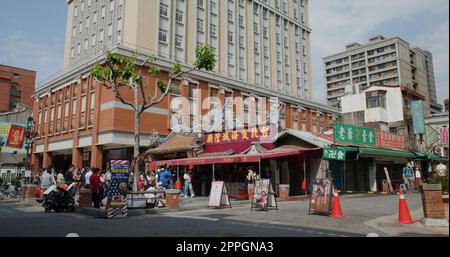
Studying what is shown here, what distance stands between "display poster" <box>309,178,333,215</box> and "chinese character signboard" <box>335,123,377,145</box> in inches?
368

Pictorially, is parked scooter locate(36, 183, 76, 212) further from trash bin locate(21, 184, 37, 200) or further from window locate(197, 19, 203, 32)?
window locate(197, 19, 203, 32)

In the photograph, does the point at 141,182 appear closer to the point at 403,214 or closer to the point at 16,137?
the point at 403,214

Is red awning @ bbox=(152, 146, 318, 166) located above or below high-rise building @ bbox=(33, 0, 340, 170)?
below

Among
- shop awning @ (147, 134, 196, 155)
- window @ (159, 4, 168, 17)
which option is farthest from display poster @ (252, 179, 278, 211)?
window @ (159, 4, 168, 17)

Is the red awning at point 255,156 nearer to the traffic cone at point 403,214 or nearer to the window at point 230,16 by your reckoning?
the traffic cone at point 403,214

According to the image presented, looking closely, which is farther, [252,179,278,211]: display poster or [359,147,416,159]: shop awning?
[359,147,416,159]: shop awning

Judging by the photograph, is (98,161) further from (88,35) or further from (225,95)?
(88,35)

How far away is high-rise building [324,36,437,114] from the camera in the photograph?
8175 cm

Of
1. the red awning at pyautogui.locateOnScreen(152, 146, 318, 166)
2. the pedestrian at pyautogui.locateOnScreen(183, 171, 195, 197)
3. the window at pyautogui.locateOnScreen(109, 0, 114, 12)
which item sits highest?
the window at pyautogui.locateOnScreen(109, 0, 114, 12)

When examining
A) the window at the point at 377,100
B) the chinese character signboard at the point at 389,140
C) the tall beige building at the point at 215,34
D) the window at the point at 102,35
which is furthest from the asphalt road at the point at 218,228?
the window at the point at 102,35

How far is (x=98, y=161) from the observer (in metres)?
30.6

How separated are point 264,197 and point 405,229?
18.4ft

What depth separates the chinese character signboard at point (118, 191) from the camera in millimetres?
12156
